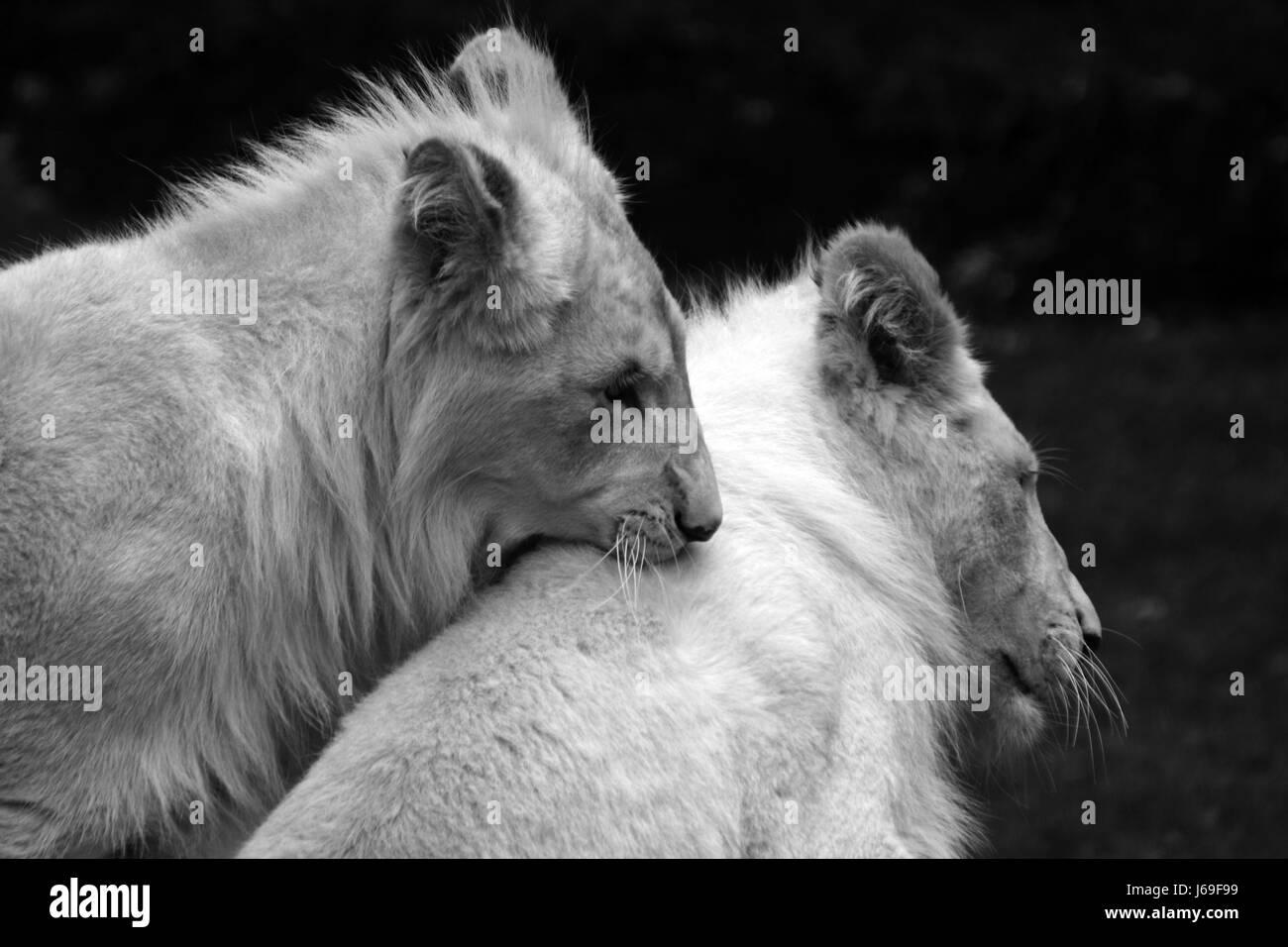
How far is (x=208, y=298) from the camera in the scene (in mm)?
6145

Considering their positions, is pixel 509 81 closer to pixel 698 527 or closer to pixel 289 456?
pixel 289 456

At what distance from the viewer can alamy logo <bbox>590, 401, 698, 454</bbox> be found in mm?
6070

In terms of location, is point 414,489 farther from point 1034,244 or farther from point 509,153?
point 1034,244

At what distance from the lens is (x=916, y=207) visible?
17094 millimetres

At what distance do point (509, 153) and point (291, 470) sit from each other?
1316mm

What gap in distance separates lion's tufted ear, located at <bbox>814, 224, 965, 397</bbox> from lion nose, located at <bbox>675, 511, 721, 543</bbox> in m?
1.08

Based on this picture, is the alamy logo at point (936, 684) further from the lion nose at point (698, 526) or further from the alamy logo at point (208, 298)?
the alamy logo at point (208, 298)

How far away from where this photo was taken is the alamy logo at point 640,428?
239 inches

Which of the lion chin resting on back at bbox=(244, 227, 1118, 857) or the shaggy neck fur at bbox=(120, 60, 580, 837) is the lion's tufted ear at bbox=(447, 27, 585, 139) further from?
the lion chin resting on back at bbox=(244, 227, 1118, 857)

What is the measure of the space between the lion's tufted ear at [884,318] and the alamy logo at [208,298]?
6.73 ft

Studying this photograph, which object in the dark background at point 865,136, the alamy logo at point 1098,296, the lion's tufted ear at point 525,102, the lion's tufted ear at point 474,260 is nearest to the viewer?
the lion's tufted ear at point 474,260

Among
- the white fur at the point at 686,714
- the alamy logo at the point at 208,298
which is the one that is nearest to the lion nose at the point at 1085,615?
the white fur at the point at 686,714
